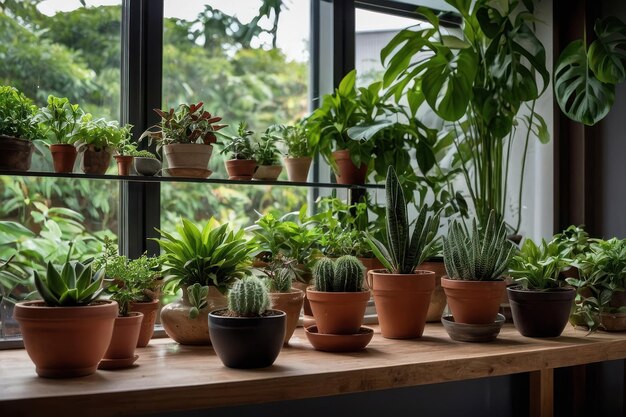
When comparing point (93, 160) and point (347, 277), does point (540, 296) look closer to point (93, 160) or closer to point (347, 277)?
point (347, 277)

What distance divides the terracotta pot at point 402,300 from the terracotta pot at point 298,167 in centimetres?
49

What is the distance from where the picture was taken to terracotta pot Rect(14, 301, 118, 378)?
1664mm

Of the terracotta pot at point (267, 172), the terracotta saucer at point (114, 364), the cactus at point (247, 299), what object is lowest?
the terracotta saucer at point (114, 364)

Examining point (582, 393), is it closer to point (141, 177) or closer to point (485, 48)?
point (485, 48)

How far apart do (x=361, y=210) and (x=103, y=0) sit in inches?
47.4

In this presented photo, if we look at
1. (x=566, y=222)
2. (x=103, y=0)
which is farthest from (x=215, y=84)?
(x=566, y=222)

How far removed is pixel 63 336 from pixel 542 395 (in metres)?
1.90

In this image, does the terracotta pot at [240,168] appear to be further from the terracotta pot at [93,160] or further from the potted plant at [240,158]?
the terracotta pot at [93,160]

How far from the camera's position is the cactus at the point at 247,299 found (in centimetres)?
182

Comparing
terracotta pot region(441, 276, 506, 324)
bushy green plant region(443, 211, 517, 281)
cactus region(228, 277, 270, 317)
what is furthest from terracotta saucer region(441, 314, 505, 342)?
cactus region(228, 277, 270, 317)

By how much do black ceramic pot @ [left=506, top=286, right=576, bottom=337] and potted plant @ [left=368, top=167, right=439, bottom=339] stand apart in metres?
0.33

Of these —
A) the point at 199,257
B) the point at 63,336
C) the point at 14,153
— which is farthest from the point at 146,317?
the point at 14,153

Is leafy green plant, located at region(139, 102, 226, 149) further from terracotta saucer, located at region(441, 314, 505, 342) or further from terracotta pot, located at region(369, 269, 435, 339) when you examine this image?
terracotta saucer, located at region(441, 314, 505, 342)

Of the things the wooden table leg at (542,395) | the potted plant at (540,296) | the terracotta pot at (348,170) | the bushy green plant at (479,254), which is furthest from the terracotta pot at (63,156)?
the wooden table leg at (542,395)
